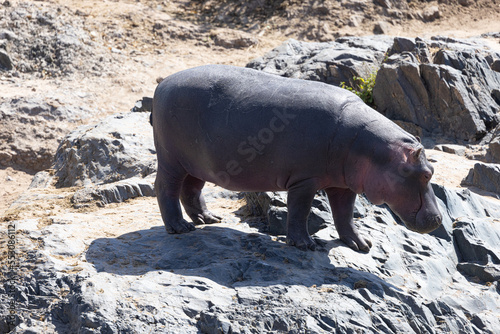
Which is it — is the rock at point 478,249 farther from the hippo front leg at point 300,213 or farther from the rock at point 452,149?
the rock at point 452,149

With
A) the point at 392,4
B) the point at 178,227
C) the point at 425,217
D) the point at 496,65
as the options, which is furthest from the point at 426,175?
the point at 392,4

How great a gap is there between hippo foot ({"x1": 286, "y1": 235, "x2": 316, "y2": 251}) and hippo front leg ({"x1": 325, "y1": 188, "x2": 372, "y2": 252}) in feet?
1.50

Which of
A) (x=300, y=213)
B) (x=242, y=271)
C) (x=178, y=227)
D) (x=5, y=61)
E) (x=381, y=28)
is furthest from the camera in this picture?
(x=381, y=28)

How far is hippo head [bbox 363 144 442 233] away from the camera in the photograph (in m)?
5.48

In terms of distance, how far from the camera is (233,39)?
57.5 feet

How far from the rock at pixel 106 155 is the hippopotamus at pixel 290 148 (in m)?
2.81

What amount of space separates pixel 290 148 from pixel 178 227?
1.55 metres

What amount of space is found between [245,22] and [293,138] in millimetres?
13771

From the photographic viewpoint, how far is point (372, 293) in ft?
17.5

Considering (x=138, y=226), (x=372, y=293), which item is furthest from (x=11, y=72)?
(x=372, y=293)

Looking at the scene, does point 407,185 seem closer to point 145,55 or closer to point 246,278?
point 246,278

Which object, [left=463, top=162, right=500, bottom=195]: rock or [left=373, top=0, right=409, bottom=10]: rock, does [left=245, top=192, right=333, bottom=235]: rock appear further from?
[left=373, top=0, right=409, bottom=10]: rock

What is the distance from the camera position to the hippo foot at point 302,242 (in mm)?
5930

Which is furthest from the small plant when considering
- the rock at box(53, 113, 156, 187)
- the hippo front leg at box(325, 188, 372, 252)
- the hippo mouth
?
the hippo mouth
